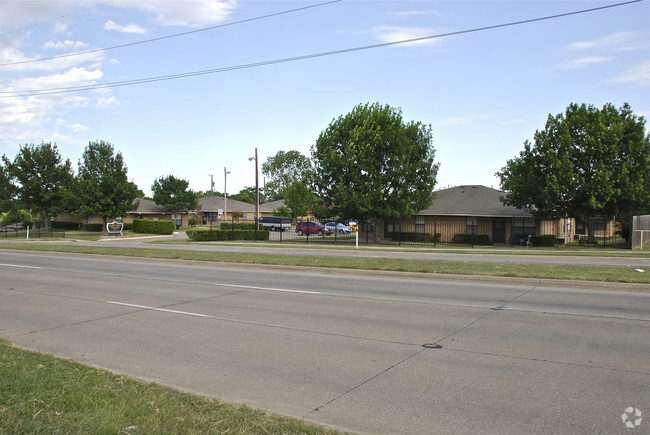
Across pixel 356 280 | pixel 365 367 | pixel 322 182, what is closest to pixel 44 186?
pixel 322 182

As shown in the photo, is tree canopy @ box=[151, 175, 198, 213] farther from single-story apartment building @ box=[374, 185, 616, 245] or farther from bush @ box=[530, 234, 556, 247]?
bush @ box=[530, 234, 556, 247]

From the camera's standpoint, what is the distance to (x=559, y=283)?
1327 cm

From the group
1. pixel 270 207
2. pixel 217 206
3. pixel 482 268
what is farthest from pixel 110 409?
pixel 270 207

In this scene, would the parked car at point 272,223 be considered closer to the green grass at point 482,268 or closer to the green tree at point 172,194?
the green tree at point 172,194

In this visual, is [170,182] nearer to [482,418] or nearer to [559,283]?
[559,283]

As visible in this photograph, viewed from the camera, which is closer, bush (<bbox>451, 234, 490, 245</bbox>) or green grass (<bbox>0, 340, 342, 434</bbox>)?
green grass (<bbox>0, 340, 342, 434</bbox>)

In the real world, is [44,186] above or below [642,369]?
above

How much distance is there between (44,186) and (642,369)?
2140 inches

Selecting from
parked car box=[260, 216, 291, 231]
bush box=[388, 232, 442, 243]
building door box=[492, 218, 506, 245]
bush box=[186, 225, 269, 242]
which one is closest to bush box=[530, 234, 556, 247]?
building door box=[492, 218, 506, 245]

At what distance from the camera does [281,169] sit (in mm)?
109562

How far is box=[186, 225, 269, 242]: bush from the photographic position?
37.0 metres

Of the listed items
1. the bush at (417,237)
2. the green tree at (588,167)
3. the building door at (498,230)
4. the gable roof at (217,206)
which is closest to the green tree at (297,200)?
the gable roof at (217,206)

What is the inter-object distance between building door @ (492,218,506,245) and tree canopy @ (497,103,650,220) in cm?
459

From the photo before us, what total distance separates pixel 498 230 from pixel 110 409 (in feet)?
124
